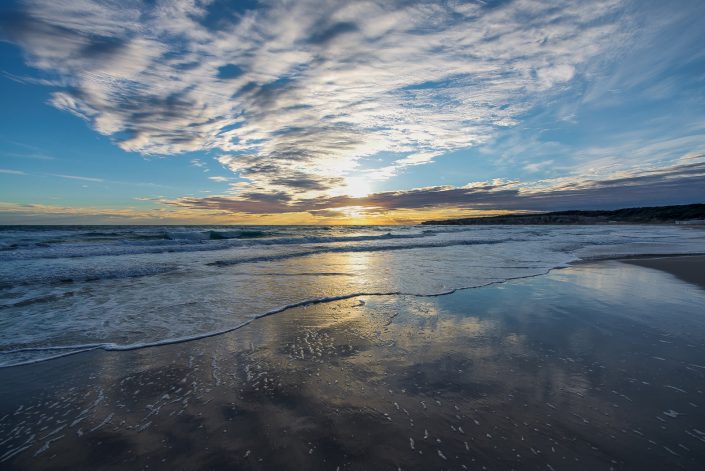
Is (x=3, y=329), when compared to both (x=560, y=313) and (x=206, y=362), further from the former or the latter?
(x=560, y=313)

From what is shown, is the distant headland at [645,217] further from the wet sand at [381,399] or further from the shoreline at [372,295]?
the wet sand at [381,399]

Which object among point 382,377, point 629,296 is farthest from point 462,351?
point 629,296

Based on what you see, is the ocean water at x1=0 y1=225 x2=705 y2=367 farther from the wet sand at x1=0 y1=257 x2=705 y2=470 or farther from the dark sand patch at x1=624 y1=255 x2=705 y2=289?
the dark sand patch at x1=624 y1=255 x2=705 y2=289

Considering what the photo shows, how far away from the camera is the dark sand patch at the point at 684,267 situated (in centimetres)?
1018

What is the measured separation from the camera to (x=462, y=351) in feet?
15.0

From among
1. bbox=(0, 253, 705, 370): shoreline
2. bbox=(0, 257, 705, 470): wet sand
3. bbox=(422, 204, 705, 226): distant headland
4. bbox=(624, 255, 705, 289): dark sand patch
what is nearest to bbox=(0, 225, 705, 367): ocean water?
bbox=(0, 253, 705, 370): shoreline

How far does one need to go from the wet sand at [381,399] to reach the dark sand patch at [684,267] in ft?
20.1

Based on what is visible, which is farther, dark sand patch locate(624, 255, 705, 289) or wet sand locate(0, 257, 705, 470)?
dark sand patch locate(624, 255, 705, 289)

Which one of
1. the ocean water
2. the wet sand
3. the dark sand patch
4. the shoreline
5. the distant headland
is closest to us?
the wet sand

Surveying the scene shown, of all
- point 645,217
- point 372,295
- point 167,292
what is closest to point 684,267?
point 372,295

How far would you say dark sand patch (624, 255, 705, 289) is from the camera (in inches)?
401

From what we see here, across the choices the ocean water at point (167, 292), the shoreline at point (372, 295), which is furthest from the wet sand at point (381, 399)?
the ocean water at point (167, 292)

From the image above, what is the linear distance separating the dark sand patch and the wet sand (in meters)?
6.13

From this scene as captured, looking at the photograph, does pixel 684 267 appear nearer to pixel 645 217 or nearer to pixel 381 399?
pixel 381 399
